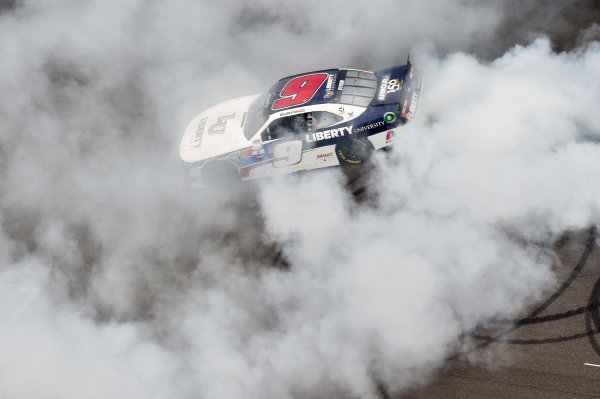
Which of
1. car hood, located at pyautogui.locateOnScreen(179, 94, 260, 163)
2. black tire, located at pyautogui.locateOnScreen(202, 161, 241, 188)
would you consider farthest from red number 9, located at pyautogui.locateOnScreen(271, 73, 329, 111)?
black tire, located at pyautogui.locateOnScreen(202, 161, 241, 188)

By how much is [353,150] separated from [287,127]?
106 centimetres

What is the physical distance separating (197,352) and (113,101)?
6.32 metres

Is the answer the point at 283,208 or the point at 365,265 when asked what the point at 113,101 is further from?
the point at 365,265

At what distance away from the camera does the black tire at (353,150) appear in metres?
7.45

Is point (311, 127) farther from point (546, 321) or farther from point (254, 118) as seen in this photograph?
point (546, 321)

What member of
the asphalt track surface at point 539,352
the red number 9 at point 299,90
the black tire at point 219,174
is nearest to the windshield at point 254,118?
the red number 9 at point 299,90

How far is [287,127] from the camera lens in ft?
24.7

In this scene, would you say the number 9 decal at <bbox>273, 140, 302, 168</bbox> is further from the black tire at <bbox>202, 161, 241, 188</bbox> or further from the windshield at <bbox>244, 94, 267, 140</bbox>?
the black tire at <bbox>202, 161, 241, 188</bbox>

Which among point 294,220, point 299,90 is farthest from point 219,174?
point 299,90

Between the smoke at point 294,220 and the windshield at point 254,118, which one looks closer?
the smoke at point 294,220

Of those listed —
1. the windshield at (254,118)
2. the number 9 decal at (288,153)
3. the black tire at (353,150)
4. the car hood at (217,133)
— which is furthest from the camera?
the car hood at (217,133)

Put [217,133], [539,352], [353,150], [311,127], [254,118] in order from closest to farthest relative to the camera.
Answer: [539,352], [311,127], [353,150], [254,118], [217,133]

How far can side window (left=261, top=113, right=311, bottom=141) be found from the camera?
746 centimetres

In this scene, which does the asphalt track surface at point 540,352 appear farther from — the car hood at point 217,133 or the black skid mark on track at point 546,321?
the car hood at point 217,133
